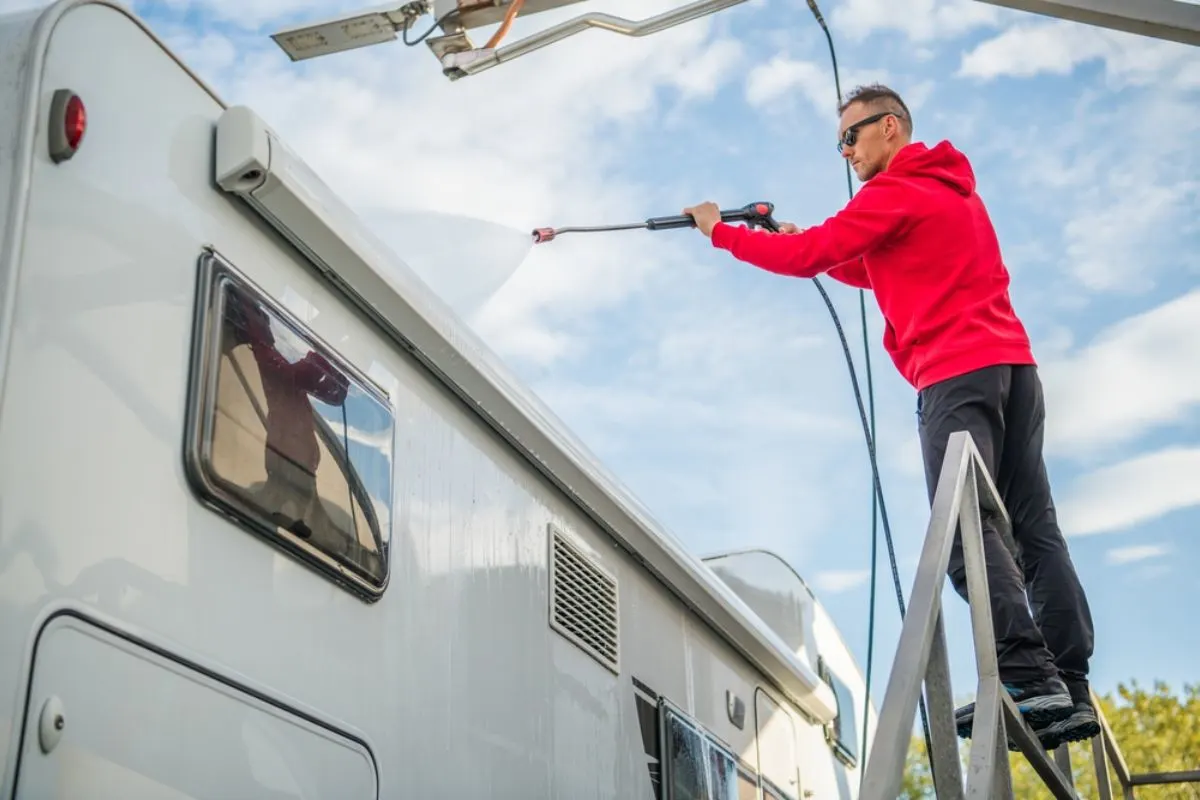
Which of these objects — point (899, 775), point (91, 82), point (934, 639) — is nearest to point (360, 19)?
point (91, 82)

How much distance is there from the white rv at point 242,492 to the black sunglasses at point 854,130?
1.29m

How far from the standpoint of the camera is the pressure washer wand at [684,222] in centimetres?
507

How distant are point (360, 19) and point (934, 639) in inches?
129

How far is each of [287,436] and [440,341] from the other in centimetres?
78

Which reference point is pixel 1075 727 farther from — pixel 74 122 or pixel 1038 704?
pixel 74 122

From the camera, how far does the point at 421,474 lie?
3.61m

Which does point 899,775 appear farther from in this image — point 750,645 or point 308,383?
point 750,645

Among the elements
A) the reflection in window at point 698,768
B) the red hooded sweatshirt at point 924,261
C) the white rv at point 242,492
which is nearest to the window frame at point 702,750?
the reflection in window at point 698,768

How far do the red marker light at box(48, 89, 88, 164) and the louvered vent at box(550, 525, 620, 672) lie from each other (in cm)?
206

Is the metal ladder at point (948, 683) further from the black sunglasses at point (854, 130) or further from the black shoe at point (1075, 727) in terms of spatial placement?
the black sunglasses at point (854, 130)

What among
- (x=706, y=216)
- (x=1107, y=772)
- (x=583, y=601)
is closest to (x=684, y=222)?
(x=706, y=216)

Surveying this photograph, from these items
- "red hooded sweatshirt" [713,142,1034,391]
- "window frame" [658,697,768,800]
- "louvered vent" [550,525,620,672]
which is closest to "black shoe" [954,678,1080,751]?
"red hooded sweatshirt" [713,142,1034,391]

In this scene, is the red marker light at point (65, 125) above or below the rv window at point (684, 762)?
above

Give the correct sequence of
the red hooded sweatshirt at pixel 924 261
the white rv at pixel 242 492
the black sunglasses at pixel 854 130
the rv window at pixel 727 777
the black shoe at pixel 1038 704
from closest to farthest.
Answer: the white rv at pixel 242 492
the black shoe at pixel 1038 704
the red hooded sweatshirt at pixel 924 261
the black sunglasses at pixel 854 130
the rv window at pixel 727 777
